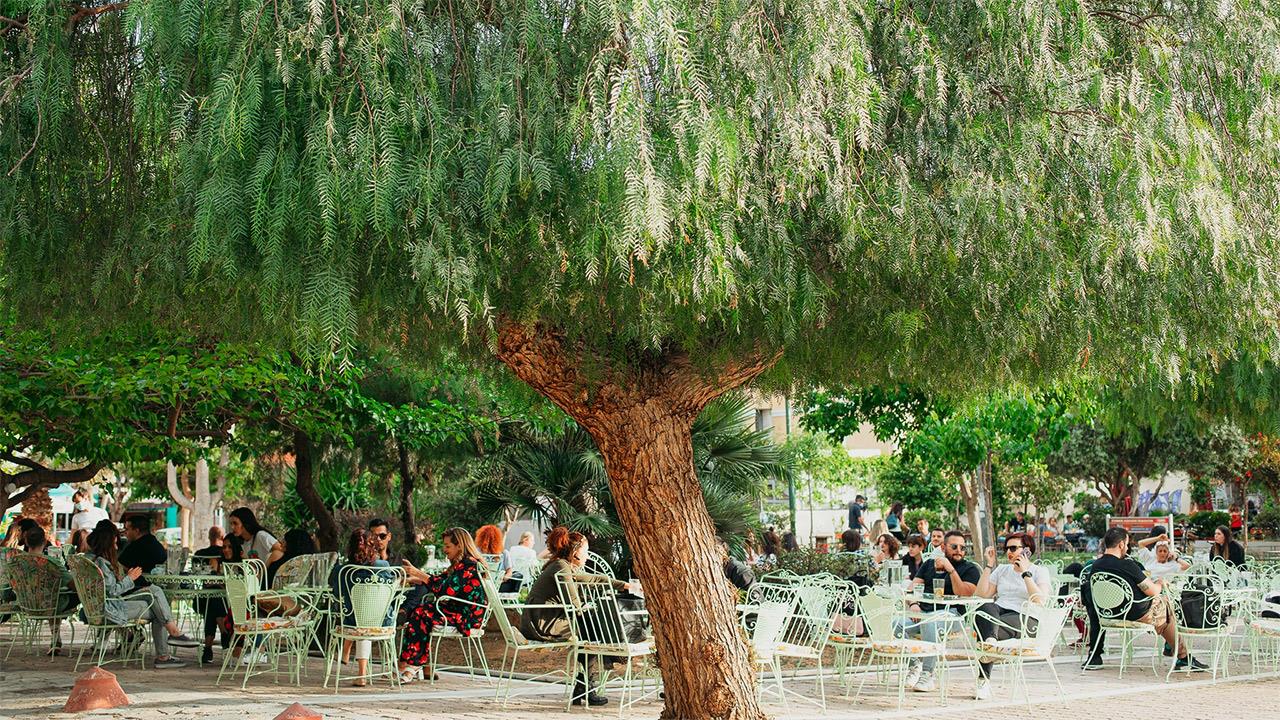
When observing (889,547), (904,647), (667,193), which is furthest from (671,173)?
(889,547)

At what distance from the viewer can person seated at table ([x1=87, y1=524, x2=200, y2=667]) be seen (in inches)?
467

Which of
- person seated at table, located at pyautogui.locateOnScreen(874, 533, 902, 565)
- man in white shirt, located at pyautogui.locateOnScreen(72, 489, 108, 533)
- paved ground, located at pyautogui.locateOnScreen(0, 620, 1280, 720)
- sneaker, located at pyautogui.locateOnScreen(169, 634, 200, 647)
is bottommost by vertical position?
paved ground, located at pyautogui.locateOnScreen(0, 620, 1280, 720)

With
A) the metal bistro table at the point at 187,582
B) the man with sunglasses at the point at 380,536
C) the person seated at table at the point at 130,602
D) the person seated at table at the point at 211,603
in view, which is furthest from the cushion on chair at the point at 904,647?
the person seated at table at the point at 130,602

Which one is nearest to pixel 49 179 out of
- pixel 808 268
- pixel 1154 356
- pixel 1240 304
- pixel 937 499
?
pixel 808 268

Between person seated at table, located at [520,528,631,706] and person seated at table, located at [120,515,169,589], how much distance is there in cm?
518

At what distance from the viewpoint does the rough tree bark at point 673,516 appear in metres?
7.53

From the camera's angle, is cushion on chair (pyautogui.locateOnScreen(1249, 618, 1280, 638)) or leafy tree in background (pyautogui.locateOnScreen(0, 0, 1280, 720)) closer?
leafy tree in background (pyautogui.locateOnScreen(0, 0, 1280, 720))

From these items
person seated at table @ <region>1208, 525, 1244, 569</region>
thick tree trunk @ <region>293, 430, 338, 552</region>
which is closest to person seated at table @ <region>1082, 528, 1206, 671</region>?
person seated at table @ <region>1208, 525, 1244, 569</region>

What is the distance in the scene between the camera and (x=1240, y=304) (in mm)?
7016

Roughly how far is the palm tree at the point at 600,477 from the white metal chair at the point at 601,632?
474 cm

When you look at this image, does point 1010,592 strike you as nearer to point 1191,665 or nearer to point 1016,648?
point 1016,648

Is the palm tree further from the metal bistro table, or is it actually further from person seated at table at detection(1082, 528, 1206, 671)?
person seated at table at detection(1082, 528, 1206, 671)

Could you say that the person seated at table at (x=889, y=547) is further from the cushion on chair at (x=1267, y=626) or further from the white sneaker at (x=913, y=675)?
the cushion on chair at (x=1267, y=626)

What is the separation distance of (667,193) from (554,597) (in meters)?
5.99
